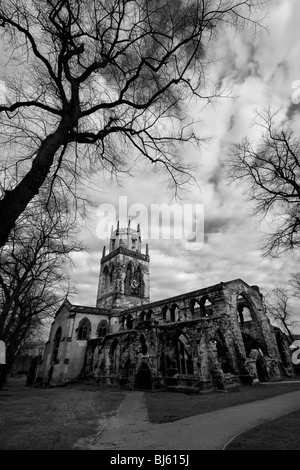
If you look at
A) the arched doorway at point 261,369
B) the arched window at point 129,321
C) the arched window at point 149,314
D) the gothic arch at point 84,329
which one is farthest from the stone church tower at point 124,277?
the arched doorway at point 261,369

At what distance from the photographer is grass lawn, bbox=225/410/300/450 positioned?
4352 millimetres

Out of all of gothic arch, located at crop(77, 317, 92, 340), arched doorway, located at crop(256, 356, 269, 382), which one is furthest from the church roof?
arched doorway, located at crop(256, 356, 269, 382)

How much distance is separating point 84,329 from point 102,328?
8.64 feet

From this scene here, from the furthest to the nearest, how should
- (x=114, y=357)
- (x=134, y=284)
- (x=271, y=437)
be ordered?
(x=134, y=284) → (x=114, y=357) → (x=271, y=437)

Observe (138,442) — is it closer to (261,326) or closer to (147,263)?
(261,326)

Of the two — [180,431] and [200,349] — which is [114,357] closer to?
[200,349]

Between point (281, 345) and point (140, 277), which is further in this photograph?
point (140, 277)

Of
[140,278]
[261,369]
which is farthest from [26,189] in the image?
[140,278]

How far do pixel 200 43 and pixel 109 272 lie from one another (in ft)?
125

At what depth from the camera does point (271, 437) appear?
4.92 meters

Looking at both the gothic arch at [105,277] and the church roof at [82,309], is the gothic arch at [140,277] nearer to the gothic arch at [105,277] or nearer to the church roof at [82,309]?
the gothic arch at [105,277]

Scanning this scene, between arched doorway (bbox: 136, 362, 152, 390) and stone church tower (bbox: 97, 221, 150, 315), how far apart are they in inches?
634
